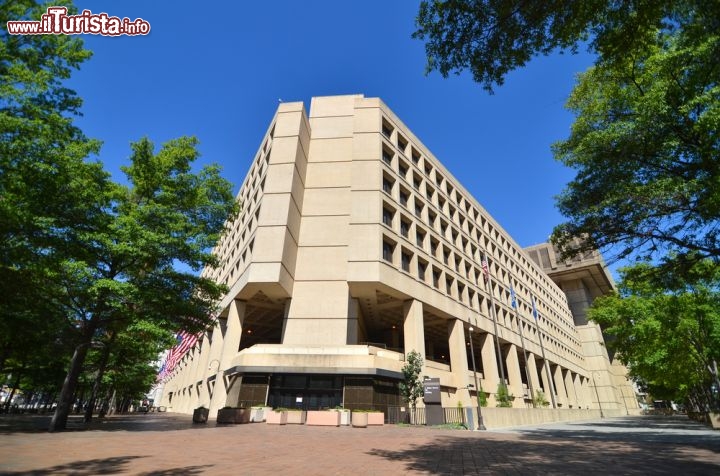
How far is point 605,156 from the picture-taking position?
13.0 m

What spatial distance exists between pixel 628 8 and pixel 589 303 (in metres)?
92.3

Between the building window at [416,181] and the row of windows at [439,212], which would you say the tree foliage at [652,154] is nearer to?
the row of windows at [439,212]

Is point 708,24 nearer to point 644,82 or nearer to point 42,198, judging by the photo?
point 644,82

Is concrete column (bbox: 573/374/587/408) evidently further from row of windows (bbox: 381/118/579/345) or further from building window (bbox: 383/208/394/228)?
building window (bbox: 383/208/394/228)

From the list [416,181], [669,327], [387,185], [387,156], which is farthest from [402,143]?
[669,327]

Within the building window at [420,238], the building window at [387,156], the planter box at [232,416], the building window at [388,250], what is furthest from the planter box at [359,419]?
the building window at [387,156]

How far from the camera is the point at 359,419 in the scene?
19.9m

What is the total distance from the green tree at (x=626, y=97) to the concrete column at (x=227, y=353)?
2507 centimetres

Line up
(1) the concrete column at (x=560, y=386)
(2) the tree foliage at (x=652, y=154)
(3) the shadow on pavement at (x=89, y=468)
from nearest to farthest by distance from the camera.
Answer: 1. (3) the shadow on pavement at (x=89, y=468)
2. (2) the tree foliage at (x=652, y=154)
3. (1) the concrete column at (x=560, y=386)

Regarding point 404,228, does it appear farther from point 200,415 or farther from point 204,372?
point 204,372

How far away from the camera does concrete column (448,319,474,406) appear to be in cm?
3075

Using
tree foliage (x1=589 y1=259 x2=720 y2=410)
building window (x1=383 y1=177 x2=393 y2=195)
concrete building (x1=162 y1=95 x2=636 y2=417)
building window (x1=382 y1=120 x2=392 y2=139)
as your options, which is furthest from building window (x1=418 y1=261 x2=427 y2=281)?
tree foliage (x1=589 y1=259 x2=720 y2=410)

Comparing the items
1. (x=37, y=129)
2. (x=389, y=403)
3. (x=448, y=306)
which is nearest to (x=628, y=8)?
(x=37, y=129)

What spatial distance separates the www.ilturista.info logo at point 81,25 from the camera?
1292 centimetres
